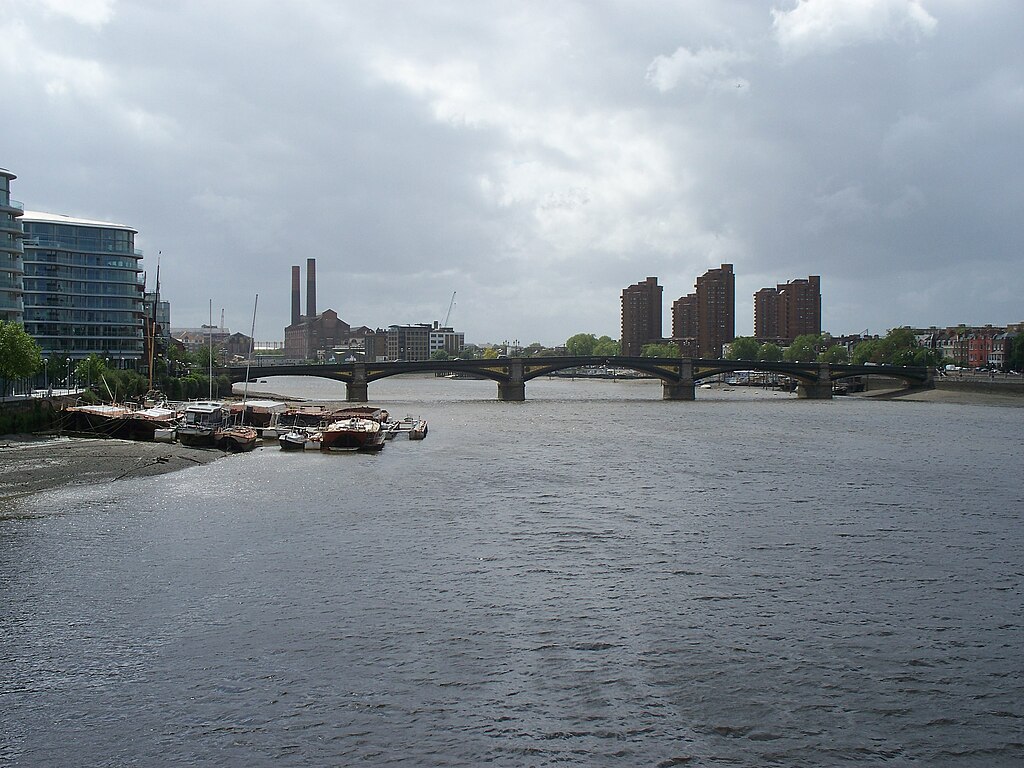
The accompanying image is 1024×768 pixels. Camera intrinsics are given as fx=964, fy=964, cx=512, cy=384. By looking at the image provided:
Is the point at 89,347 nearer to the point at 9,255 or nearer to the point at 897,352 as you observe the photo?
the point at 9,255

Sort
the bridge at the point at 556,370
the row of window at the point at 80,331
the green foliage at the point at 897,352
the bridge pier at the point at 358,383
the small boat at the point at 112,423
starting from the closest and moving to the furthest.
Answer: the small boat at the point at 112,423, the row of window at the point at 80,331, the bridge at the point at 556,370, the bridge pier at the point at 358,383, the green foliage at the point at 897,352

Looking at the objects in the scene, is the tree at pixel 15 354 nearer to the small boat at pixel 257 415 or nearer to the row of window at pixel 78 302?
the small boat at pixel 257 415

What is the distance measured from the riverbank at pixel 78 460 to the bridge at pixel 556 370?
55107 millimetres

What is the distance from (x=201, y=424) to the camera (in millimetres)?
61625

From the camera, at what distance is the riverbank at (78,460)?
131ft

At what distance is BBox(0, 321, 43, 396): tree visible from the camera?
188ft

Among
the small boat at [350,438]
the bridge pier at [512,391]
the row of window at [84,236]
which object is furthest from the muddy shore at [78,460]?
the bridge pier at [512,391]

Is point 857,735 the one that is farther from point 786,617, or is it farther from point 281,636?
point 281,636

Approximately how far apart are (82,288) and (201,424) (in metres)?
46.6

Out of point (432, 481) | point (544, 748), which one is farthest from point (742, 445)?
point (544, 748)

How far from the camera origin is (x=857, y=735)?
15.8 m

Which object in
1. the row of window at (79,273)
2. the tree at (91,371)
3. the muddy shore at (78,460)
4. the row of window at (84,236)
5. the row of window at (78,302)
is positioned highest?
the row of window at (84,236)

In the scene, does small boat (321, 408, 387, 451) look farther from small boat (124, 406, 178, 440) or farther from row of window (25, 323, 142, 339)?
row of window (25, 323, 142, 339)

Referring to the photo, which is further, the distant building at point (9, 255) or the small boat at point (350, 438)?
the distant building at point (9, 255)
